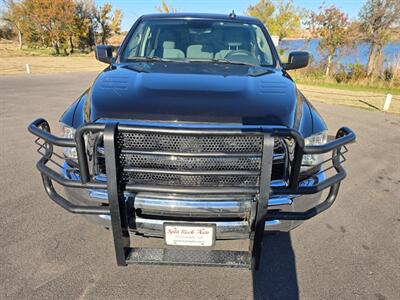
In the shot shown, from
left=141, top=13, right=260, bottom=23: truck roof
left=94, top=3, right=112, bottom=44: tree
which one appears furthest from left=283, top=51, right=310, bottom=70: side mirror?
left=94, top=3, right=112, bottom=44: tree

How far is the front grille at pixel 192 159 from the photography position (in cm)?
197

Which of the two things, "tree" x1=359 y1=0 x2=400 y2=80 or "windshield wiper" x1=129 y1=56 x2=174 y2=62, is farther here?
"tree" x1=359 y1=0 x2=400 y2=80

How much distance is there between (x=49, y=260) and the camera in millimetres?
2633

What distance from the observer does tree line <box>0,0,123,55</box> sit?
3525cm

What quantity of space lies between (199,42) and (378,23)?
17.8m

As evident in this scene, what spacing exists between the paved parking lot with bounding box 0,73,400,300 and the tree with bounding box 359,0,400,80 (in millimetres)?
15526

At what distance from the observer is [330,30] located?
1933 cm

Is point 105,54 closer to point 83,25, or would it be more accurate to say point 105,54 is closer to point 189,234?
point 189,234

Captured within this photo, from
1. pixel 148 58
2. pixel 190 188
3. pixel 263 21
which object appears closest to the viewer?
pixel 190 188

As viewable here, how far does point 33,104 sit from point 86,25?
37.1 m

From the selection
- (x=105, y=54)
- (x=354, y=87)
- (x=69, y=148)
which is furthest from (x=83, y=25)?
(x=69, y=148)

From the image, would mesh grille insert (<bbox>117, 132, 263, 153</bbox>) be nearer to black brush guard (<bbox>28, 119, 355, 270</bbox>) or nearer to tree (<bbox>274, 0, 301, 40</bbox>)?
black brush guard (<bbox>28, 119, 355, 270</bbox>)

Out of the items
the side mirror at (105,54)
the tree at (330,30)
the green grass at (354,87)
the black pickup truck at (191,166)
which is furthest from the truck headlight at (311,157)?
the tree at (330,30)

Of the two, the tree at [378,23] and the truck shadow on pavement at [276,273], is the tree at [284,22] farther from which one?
the truck shadow on pavement at [276,273]
